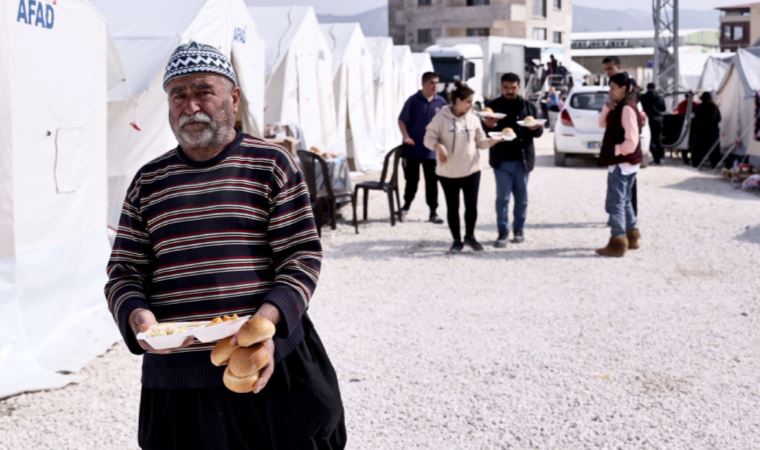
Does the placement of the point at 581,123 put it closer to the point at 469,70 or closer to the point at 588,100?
the point at 588,100

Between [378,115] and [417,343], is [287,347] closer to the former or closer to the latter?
[417,343]

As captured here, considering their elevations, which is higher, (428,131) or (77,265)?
(428,131)

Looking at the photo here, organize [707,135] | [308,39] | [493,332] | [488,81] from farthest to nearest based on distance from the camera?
[488,81]
[707,135]
[308,39]
[493,332]

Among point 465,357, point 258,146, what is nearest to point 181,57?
point 258,146

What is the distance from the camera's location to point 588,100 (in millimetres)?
17578

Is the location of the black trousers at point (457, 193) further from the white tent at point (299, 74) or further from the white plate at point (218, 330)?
the white plate at point (218, 330)

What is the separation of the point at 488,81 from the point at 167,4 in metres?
28.7

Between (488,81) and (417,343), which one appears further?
(488,81)

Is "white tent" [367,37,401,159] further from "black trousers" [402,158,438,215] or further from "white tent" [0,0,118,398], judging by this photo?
"white tent" [0,0,118,398]

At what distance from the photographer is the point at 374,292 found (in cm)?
730

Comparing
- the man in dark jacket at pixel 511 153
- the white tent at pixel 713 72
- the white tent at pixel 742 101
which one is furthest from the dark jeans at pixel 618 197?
the white tent at pixel 713 72

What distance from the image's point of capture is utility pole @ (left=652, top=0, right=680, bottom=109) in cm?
2474

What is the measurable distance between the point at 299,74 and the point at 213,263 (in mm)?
11207

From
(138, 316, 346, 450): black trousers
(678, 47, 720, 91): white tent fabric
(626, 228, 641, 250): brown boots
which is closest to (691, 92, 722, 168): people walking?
(626, 228, 641, 250): brown boots
